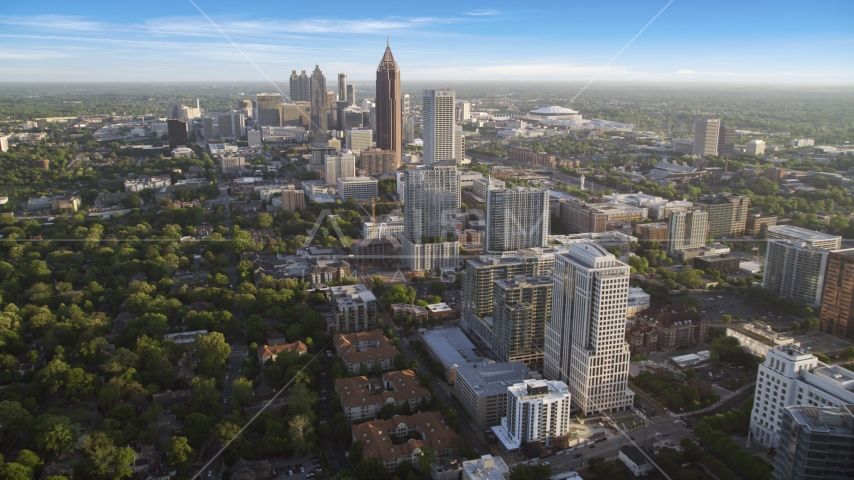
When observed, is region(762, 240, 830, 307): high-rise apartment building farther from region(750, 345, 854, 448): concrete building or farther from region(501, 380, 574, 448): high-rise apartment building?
region(501, 380, 574, 448): high-rise apartment building

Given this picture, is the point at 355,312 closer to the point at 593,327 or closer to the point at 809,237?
the point at 593,327

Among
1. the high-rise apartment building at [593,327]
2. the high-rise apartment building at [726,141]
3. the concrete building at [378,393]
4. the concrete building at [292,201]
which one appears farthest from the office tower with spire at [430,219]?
the high-rise apartment building at [726,141]

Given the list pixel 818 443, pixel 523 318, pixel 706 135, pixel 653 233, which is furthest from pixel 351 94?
pixel 818 443

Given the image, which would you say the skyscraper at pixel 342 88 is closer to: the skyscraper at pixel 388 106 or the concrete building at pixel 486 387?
the skyscraper at pixel 388 106

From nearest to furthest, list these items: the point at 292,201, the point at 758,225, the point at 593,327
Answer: the point at 593,327
the point at 758,225
the point at 292,201

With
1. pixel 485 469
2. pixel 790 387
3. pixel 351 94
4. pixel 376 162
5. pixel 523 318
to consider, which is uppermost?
pixel 351 94

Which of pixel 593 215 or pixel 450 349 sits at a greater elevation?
pixel 593 215
